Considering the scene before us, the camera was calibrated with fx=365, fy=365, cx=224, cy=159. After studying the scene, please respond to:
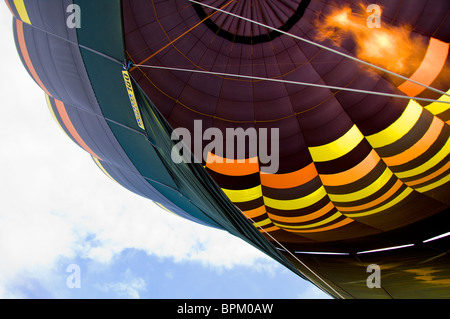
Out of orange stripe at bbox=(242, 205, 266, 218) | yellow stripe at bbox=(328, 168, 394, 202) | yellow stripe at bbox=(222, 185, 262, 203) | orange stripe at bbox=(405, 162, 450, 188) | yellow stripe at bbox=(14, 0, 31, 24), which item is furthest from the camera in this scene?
orange stripe at bbox=(242, 205, 266, 218)

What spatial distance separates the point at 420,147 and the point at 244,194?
2.20 meters

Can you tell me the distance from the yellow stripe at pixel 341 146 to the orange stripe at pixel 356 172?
23 cm

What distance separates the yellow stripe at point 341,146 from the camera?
4.46m

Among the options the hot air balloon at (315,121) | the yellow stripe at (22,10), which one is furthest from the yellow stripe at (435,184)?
the yellow stripe at (22,10)

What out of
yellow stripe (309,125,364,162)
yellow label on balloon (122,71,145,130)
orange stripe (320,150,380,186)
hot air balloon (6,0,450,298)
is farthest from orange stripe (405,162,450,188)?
yellow label on balloon (122,71,145,130)

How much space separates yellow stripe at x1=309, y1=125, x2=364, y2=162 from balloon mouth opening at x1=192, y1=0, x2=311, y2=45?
4.77 feet

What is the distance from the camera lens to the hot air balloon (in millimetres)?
4078

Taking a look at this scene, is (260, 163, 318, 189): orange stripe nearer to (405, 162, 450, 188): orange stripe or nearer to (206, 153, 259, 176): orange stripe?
(206, 153, 259, 176): orange stripe

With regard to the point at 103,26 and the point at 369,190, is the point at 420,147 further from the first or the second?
the point at 103,26

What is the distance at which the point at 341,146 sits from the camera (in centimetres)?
448

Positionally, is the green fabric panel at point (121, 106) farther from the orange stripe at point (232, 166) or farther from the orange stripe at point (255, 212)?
the orange stripe at point (255, 212)

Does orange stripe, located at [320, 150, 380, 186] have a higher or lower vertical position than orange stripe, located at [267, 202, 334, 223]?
higher

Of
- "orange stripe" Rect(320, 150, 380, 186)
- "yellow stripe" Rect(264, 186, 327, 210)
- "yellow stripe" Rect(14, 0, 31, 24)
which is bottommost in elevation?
"yellow stripe" Rect(264, 186, 327, 210)

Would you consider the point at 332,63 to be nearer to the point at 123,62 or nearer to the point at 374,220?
the point at 374,220
